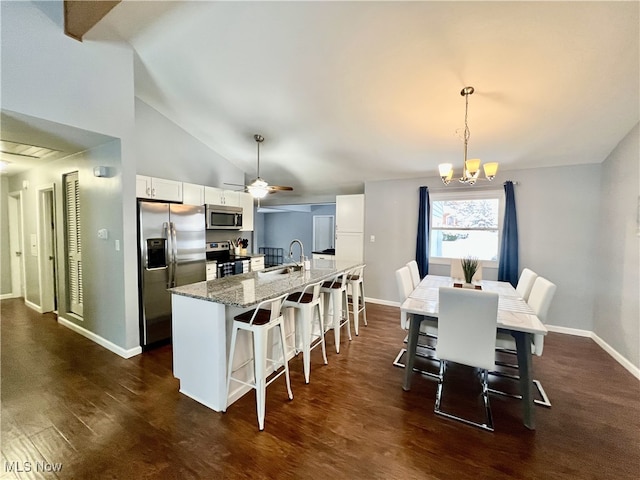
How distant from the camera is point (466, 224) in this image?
4410 mm

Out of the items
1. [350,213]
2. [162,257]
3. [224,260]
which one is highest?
[350,213]

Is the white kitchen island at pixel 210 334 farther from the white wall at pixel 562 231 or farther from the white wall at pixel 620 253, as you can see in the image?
the white wall at pixel 562 231

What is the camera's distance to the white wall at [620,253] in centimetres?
276

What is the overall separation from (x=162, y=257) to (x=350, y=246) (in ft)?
10.7

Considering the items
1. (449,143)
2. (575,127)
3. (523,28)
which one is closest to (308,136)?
(449,143)

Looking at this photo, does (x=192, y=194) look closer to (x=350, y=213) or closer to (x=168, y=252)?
(x=168, y=252)

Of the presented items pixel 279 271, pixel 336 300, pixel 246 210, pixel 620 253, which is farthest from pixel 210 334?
pixel 620 253

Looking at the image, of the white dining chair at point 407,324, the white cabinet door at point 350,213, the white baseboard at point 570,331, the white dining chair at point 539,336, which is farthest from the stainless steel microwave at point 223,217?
the white baseboard at point 570,331

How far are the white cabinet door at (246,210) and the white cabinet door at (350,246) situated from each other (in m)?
1.81

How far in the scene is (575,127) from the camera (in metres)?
2.98

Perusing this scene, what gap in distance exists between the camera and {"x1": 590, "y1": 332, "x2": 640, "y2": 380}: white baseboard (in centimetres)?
265

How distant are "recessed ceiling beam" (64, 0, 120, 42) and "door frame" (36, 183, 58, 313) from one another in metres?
2.53

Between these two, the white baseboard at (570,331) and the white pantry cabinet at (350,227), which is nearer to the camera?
the white baseboard at (570,331)

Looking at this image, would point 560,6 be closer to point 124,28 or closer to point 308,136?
point 308,136
